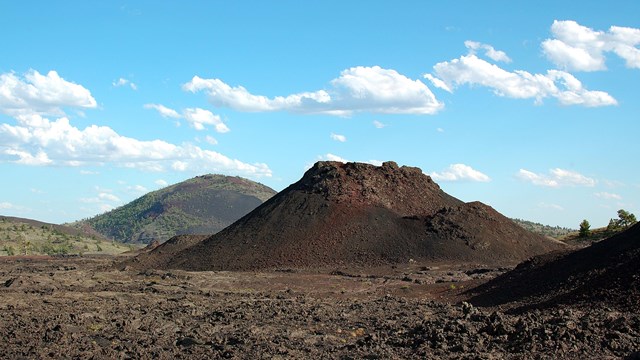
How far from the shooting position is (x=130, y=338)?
18.2 metres

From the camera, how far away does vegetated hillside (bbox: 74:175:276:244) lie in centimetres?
14112

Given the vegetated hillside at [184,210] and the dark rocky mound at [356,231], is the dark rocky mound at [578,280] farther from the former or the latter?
the vegetated hillside at [184,210]

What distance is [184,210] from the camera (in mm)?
152125

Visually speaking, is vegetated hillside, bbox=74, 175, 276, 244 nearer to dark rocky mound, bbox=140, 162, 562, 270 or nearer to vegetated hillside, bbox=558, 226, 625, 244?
dark rocky mound, bbox=140, 162, 562, 270

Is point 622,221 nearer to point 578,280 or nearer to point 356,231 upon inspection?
point 356,231

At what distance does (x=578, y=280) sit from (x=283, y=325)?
10.5m

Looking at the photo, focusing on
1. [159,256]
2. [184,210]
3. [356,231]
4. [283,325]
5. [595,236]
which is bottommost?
[283,325]

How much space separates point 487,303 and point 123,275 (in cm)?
2395

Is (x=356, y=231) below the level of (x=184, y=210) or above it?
below

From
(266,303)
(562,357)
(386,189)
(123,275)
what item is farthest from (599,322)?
(386,189)

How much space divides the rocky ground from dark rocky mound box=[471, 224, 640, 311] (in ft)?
3.54

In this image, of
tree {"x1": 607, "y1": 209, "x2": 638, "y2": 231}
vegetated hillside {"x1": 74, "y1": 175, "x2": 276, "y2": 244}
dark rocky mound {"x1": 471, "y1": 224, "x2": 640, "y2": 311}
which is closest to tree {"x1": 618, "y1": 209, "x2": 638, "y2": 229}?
tree {"x1": 607, "y1": 209, "x2": 638, "y2": 231}

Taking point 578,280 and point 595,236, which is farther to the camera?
point 595,236

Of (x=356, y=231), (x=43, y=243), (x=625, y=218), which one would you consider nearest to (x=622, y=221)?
(x=625, y=218)
